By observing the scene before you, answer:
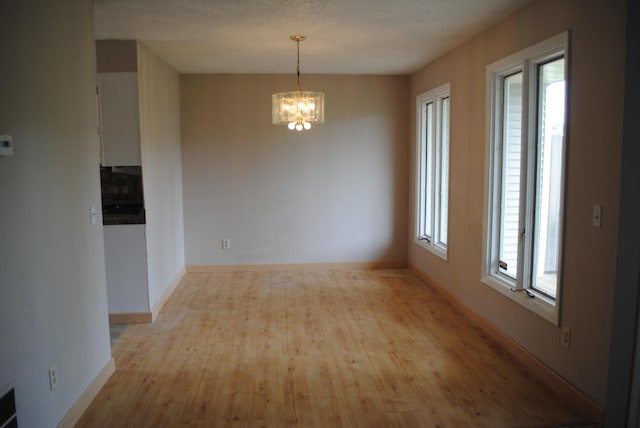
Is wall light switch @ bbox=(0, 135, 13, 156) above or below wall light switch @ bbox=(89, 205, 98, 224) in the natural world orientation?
above

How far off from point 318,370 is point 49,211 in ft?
6.68

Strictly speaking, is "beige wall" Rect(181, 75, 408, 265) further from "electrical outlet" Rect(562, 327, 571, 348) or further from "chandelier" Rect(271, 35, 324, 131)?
"electrical outlet" Rect(562, 327, 571, 348)

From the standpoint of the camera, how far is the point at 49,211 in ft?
8.09

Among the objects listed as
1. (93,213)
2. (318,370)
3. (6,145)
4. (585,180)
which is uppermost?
(6,145)

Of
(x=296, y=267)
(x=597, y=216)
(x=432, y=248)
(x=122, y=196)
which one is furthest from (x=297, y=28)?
(x=296, y=267)

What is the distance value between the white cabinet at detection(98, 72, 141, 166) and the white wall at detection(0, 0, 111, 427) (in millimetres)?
1133

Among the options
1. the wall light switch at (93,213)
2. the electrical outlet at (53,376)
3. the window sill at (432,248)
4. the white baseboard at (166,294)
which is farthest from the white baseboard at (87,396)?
the window sill at (432,248)

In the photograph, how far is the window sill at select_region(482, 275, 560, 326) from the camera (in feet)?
10.2

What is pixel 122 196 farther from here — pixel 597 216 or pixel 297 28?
pixel 597 216

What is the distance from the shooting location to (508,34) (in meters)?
3.63

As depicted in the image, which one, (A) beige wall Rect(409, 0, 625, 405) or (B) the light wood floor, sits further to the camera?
(B) the light wood floor

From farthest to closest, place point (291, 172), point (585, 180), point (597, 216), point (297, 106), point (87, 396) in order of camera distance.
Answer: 1. point (291, 172)
2. point (297, 106)
3. point (87, 396)
4. point (585, 180)
5. point (597, 216)

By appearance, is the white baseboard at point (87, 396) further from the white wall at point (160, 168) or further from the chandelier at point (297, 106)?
the chandelier at point (297, 106)

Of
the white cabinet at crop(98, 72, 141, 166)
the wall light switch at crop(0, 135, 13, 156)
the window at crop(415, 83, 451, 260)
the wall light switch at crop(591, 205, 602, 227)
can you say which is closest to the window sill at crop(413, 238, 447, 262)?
the window at crop(415, 83, 451, 260)
